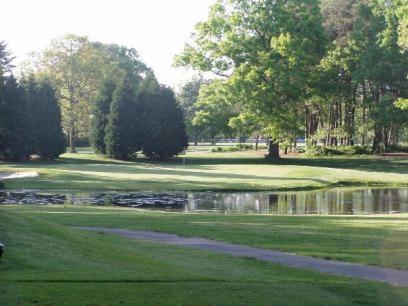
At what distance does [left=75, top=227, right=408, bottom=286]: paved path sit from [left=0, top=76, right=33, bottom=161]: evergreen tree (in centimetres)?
5038

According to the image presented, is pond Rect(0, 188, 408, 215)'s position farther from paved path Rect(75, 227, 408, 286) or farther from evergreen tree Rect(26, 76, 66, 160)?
evergreen tree Rect(26, 76, 66, 160)

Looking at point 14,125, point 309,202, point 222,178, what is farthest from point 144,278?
point 14,125

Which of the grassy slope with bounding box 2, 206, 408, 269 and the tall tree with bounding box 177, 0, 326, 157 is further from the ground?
the tall tree with bounding box 177, 0, 326, 157

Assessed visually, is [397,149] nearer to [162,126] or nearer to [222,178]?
[162,126]

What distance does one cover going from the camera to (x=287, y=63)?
65.6m

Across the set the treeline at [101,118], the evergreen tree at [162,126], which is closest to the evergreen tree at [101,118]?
the treeline at [101,118]

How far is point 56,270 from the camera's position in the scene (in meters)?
9.88

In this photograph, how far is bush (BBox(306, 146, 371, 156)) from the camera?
239 feet

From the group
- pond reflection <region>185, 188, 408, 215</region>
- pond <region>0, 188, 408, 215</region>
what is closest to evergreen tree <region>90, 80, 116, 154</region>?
pond <region>0, 188, 408, 215</region>

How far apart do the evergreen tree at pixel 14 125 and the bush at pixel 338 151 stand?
32.1 m

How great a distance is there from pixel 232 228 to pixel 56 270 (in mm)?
10691

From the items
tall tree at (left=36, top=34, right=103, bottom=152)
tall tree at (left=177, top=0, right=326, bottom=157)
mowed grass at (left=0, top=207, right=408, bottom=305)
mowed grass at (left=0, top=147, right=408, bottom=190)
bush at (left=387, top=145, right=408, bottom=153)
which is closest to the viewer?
mowed grass at (left=0, top=207, right=408, bottom=305)

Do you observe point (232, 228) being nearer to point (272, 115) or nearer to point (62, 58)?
point (272, 115)

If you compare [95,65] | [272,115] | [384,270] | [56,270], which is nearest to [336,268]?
[384,270]
